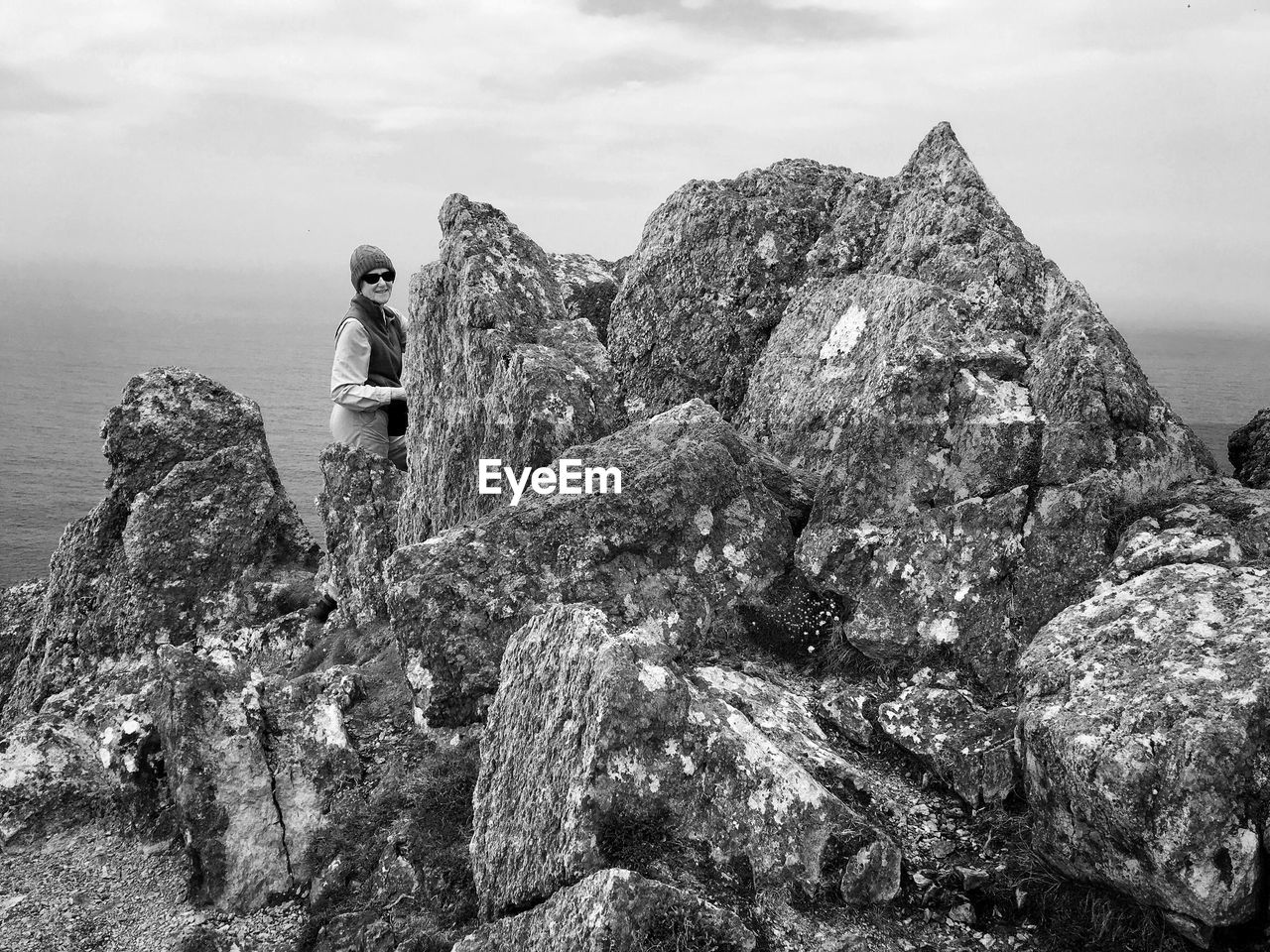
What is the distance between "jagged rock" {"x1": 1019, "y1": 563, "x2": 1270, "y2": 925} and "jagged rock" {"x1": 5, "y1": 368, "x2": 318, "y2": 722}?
1645cm

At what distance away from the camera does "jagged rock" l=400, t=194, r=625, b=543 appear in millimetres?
18438

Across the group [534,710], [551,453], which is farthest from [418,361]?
[534,710]

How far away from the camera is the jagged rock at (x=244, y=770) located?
41.1 feet

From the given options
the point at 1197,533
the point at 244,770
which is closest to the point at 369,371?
the point at 244,770

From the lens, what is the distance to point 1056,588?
43.4 ft

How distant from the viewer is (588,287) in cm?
2706

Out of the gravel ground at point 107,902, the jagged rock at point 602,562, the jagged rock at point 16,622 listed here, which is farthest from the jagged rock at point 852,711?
the jagged rock at point 16,622

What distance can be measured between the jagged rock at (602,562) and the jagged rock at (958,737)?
297cm

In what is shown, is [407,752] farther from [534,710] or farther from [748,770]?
[748,770]

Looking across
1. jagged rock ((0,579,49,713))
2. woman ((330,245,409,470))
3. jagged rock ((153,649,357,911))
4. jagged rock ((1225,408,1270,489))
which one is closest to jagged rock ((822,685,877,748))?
jagged rock ((153,649,357,911))

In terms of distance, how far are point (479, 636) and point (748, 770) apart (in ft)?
17.3

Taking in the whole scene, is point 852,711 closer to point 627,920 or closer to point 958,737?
point 958,737

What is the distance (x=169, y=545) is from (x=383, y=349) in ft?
21.3

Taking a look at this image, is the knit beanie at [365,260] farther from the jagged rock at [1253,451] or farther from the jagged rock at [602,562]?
the jagged rock at [1253,451]
